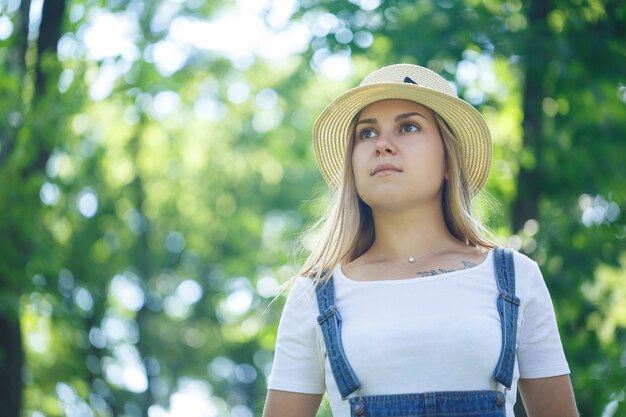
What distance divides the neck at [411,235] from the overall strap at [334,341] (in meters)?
0.24

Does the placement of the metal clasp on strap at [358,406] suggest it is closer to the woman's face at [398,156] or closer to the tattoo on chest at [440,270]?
the tattoo on chest at [440,270]

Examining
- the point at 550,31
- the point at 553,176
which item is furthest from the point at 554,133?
the point at 550,31

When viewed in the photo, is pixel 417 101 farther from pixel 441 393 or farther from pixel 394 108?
pixel 441 393

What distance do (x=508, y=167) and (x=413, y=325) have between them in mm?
6605

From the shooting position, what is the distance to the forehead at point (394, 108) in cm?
302

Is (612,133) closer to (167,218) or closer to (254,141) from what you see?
(254,141)

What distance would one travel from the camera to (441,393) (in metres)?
2.62

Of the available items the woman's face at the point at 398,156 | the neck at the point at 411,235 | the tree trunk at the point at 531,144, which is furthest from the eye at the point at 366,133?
the tree trunk at the point at 531,144

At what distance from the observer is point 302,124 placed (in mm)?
18141

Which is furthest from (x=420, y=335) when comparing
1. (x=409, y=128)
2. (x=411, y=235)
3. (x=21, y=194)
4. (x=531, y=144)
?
(x=531, y=144)

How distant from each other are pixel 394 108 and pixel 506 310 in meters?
0.72

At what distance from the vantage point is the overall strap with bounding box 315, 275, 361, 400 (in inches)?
107

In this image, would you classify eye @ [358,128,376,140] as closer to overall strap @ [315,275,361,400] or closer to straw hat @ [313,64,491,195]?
straw hat @ [313,64,491,195]

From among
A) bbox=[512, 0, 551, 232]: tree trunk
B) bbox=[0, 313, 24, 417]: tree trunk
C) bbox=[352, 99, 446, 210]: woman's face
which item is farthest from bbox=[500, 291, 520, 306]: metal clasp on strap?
bbox=[0, 313, 24, 417]: tree trunk
